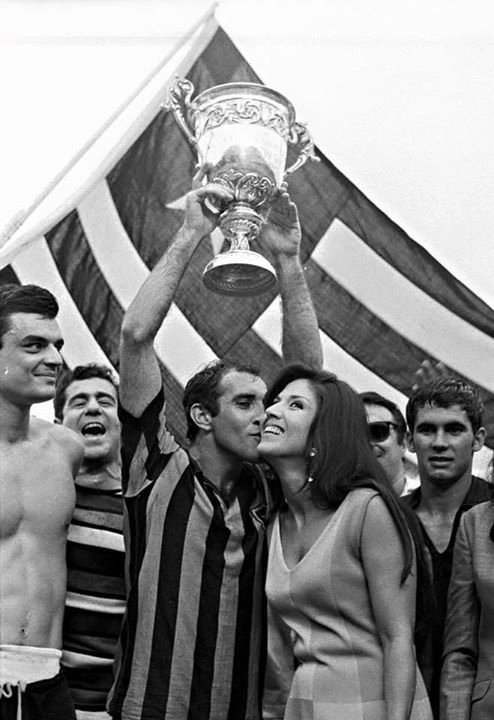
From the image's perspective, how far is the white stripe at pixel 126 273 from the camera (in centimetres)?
445

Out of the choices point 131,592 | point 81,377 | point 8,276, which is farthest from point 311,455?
point 8,276

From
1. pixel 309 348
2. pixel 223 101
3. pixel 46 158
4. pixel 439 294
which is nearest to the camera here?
pixel 309 348

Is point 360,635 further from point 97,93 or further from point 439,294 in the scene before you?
point 97,93

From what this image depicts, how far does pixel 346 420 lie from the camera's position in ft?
10.1

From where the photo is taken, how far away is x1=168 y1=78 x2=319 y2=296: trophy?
3561 millimetres

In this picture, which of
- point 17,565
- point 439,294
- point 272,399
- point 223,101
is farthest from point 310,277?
point 17,565

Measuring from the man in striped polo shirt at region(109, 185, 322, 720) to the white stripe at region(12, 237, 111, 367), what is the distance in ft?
3.24

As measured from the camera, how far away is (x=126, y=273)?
4.45 metres

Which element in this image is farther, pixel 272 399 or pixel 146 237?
pixel 146 237

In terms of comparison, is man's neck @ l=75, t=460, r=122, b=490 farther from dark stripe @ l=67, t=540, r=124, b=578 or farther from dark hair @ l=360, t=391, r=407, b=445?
dark hair @ l=360, t=391, r=407, b=445

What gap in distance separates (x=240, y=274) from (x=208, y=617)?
910 millimetres

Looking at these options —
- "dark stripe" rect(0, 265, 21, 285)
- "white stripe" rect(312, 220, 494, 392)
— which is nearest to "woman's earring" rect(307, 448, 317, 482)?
"white stripe" rect(312, 220, 494, 392)

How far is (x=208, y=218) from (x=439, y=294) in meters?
1.16

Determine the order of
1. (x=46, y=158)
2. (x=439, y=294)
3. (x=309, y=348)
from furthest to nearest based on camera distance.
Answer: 1. (x=46, y=158)
2. (x=439, y=294)
3. (x=309, y=348)
